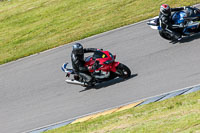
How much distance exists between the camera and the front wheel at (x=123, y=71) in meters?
14.2

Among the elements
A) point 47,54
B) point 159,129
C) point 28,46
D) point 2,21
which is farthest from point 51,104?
point 2,21

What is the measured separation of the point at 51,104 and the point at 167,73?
4.69 meters

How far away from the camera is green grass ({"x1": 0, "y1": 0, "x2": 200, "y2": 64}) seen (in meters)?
21.2

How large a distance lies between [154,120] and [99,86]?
18.4 ft

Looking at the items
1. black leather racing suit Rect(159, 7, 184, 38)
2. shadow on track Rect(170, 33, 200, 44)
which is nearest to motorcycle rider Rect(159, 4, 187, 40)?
black leather racing suit Rect(159, 7, 184, 38)

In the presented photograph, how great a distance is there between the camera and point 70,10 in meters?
26.6

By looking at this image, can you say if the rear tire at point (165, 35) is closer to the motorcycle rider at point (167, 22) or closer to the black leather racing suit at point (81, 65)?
the motorcycle rider at point (167, 22)

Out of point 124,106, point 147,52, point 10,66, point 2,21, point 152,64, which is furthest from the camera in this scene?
point 2,21

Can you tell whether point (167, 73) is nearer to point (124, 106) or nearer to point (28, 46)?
point (124, 106)

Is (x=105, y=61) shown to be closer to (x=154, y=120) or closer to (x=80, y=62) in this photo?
(x=80, y=62)

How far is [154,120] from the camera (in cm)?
948

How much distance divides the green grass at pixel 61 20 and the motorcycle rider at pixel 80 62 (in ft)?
20.9

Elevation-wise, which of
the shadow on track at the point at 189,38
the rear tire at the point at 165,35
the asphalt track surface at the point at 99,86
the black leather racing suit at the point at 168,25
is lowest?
the asphalt track surface at the point at 99,86

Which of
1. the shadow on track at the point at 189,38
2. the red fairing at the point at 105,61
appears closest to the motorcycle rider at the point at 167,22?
the shadow on track at the point at 189,38
